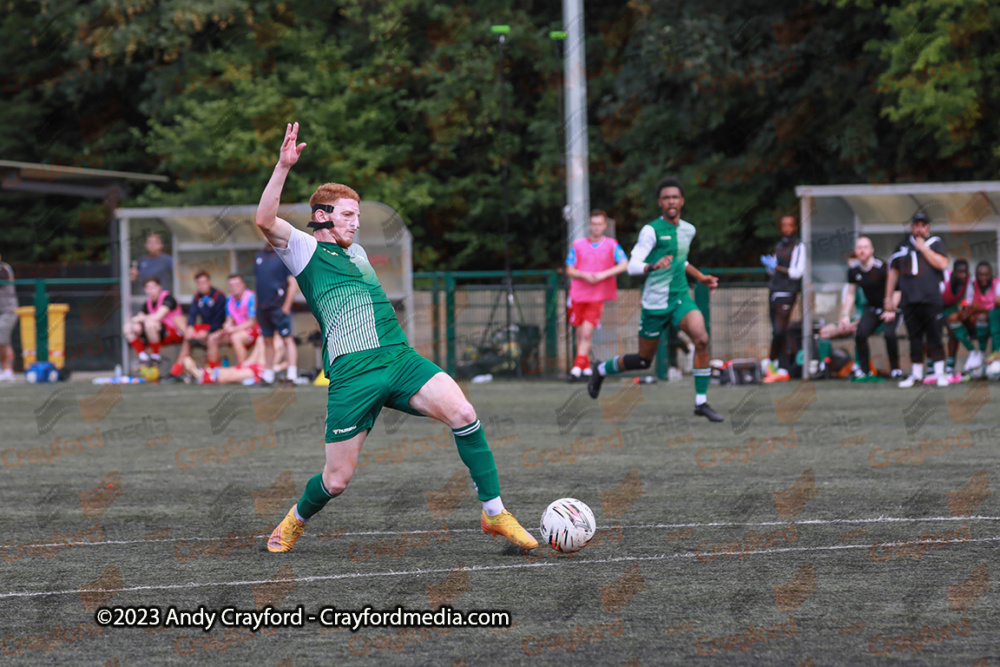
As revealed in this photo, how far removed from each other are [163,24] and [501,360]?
55.8 feet

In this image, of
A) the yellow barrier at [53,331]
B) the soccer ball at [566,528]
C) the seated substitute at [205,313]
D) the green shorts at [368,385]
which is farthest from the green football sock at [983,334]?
the yellow barrier at [53,331]

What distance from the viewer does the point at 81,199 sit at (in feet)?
122

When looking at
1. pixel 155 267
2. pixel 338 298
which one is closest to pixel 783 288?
pixel 155 267

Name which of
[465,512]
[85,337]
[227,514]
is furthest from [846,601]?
[85,337]

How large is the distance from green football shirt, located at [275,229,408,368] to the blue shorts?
13.4 metres

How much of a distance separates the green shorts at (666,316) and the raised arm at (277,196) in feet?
21.9

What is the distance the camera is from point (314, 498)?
21.5 feet

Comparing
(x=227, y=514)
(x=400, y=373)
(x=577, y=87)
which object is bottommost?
(x=227, y=514)

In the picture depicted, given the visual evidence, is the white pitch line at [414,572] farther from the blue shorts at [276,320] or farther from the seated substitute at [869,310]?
the blue shorts at [276,320]

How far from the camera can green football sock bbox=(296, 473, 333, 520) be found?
21.4 feet

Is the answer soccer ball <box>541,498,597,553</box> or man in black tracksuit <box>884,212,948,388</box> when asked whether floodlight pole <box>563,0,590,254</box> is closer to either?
man in black tracksuit <box>884,212,948,388</box>

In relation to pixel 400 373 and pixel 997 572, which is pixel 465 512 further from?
pixel 997 572

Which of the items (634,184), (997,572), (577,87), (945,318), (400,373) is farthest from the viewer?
(634,184)

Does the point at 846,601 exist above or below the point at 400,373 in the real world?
below
